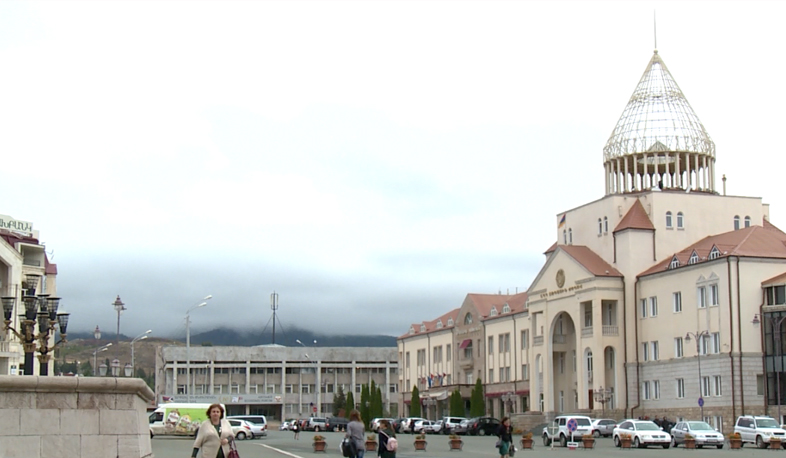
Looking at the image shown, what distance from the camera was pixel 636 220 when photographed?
77.0 meters

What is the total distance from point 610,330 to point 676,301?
20.3 ft

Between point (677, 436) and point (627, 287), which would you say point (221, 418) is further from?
point (627, 287)

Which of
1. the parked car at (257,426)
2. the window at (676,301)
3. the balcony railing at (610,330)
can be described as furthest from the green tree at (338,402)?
the window at (676,301)

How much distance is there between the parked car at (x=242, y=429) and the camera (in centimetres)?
6238

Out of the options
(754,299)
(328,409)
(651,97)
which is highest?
(651,97)

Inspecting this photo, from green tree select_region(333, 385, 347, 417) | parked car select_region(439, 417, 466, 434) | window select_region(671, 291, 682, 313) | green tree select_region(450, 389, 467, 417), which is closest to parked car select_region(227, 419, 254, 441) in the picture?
parked car select_region(439, 417, 466, 434)

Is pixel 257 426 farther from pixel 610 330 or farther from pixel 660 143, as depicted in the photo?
pixel 660 143

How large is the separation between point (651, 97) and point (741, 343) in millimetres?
22496

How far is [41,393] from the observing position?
2025 cm

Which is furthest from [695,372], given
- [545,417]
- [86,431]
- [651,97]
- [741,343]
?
[86,431]

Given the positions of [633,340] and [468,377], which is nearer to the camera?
[633,340]

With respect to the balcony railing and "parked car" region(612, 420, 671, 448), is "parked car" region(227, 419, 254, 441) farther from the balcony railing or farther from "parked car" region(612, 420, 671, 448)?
the balcony railing

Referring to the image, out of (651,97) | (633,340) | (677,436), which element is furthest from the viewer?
(651,97)

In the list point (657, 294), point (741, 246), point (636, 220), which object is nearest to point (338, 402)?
point (636, 220)
